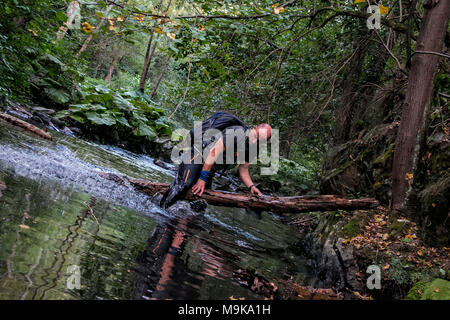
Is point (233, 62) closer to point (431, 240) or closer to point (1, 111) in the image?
point (431, 240)

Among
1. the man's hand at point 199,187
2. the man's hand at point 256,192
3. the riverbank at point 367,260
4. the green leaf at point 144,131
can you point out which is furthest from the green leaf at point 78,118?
the riverbank at point 367,260

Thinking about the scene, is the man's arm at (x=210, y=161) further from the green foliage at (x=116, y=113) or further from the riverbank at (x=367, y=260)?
the green foliage at (x=116, y=113)

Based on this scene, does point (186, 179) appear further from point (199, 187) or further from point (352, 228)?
point (352, 228)

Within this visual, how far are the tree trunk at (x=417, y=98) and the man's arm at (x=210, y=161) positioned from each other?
8.20 ft

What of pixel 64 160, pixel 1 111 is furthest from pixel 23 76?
pixel 64 160

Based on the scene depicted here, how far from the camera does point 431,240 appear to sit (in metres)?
4.35

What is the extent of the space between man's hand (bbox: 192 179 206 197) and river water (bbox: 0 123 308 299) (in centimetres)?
49

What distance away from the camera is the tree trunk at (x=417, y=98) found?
16.1ft

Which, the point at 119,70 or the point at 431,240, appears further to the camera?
the point at 119,70

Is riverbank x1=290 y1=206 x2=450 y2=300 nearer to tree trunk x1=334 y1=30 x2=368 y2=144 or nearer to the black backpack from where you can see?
the black backpack

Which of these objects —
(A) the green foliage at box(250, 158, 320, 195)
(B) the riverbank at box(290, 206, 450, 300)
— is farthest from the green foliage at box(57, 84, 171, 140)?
(B) the riverbank at box(290, 206, 450, 300)

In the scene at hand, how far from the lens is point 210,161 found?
4961 millimetres

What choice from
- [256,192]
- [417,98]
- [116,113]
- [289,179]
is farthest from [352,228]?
[116,113]
